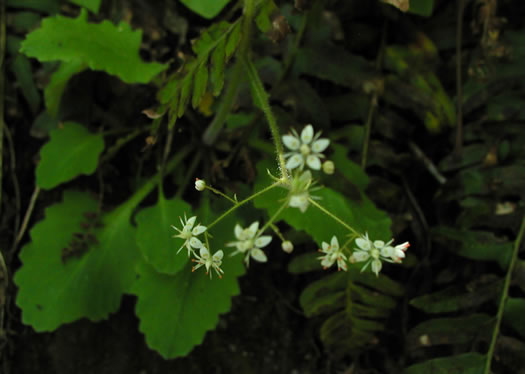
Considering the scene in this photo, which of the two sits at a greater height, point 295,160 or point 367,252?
point 295,160

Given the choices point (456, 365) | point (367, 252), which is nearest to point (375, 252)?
point (367, 252)

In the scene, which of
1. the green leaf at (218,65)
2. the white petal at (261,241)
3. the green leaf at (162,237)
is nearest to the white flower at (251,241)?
the white petal at (261,241)

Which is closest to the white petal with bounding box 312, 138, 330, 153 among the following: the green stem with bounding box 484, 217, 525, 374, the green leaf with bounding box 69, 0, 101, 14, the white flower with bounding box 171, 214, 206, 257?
the white flower with bounding box 171, 214, 206, 257

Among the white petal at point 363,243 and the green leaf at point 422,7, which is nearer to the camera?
the white petal at point 363,243

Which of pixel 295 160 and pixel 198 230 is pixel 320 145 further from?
pixel 198 230

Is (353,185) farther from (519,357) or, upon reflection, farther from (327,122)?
(519,357)

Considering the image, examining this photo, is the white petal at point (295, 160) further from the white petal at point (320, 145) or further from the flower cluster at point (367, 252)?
the flower cluster at point (367, 252)

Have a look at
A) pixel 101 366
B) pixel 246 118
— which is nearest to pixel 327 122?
pixel 246 118
